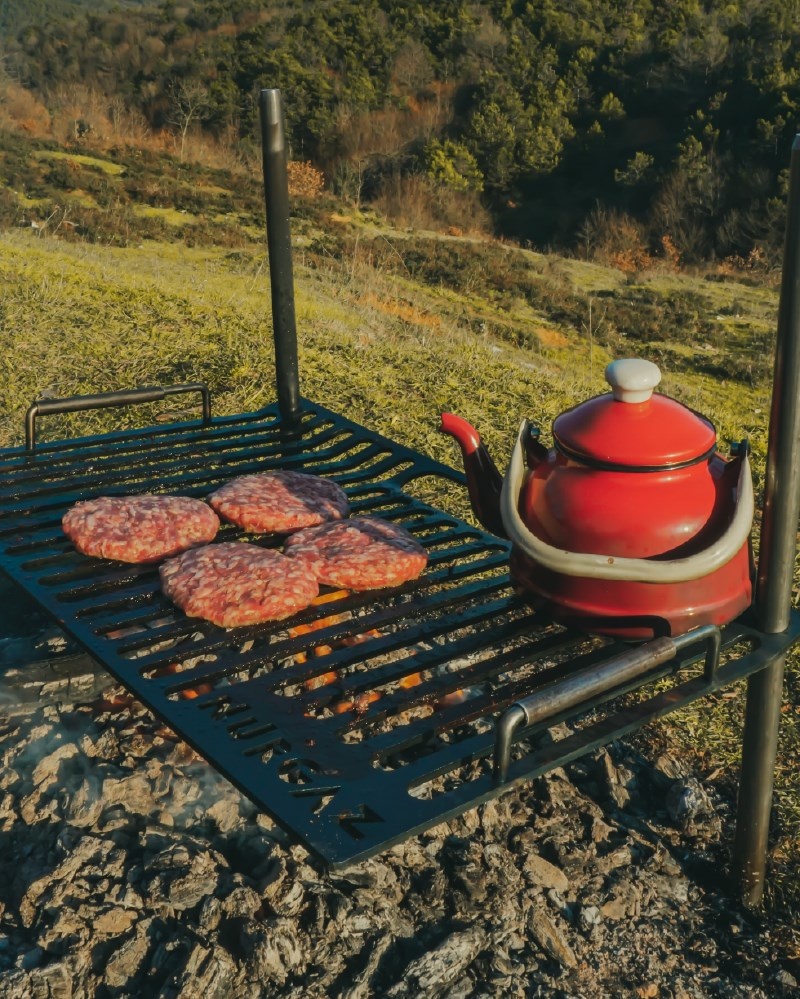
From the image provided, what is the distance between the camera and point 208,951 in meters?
1.91

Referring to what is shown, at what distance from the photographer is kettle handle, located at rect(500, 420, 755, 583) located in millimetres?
1825

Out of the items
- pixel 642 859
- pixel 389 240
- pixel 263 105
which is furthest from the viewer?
pixel 389 240

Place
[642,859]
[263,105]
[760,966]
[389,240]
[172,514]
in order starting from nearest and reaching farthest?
[760,966] → [642,859] → [172,514] → [263,105] → [389,240]

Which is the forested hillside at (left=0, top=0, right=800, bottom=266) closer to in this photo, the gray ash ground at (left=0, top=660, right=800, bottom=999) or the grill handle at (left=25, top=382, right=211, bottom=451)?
the grill handle at (left=25, top=382, right=211, bottom=451)

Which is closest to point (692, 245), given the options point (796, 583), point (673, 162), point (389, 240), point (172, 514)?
point (673, 162)

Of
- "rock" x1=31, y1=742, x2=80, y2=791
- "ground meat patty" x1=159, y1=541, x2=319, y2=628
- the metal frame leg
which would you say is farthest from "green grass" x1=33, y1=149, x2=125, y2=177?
the metal frame leg

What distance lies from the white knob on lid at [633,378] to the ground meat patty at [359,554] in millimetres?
620

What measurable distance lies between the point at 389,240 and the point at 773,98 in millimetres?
11267

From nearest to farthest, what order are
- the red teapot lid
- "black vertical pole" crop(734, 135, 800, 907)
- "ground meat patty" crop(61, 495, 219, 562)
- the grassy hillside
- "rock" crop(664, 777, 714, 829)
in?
"black vertical pole" crop(734, 135, 800, 907) < the red teapot lid < "ground meat patty" crop(61, 495, 219, 562) < "rock" crop(664, 777, 714, 829) < the grassy hillside

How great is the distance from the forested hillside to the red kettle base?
18.8 m

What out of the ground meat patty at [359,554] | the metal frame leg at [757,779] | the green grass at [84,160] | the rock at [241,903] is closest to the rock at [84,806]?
the rock at [241,903]

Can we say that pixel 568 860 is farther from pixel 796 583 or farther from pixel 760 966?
pixel 796 583

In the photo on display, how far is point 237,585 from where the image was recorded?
211 cm

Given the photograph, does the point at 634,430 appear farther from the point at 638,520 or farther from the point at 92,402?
the point at 92,402
